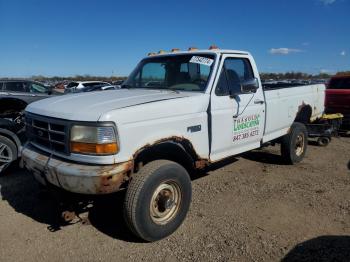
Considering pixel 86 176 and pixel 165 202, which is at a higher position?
pixel 86 176

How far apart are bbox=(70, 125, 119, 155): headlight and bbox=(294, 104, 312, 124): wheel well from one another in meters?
4.54

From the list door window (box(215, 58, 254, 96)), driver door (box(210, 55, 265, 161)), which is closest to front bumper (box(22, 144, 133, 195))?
driver door (box(210, 55, 265, 161))

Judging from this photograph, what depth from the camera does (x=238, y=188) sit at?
5418mm

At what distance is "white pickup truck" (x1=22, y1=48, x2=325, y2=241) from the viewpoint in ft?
10.9

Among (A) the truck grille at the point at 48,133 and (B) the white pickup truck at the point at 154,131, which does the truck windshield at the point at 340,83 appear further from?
(A) the truck grille at the point at 48,133

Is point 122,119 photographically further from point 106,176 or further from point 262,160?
point 262,160

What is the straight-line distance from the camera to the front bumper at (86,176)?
3256 millimetres

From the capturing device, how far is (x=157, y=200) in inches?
151

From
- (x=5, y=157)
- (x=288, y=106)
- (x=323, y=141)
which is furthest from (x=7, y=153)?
(x=323, y=141)

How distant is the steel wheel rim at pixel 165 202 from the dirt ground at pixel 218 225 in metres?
0.25

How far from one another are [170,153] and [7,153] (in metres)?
3.37

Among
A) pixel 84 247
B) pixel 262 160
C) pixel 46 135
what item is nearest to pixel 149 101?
pixel 46 135

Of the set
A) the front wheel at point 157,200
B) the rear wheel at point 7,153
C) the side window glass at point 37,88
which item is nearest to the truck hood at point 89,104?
the front wheel at point 157,200

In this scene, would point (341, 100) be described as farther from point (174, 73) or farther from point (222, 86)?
point (174, 73)
